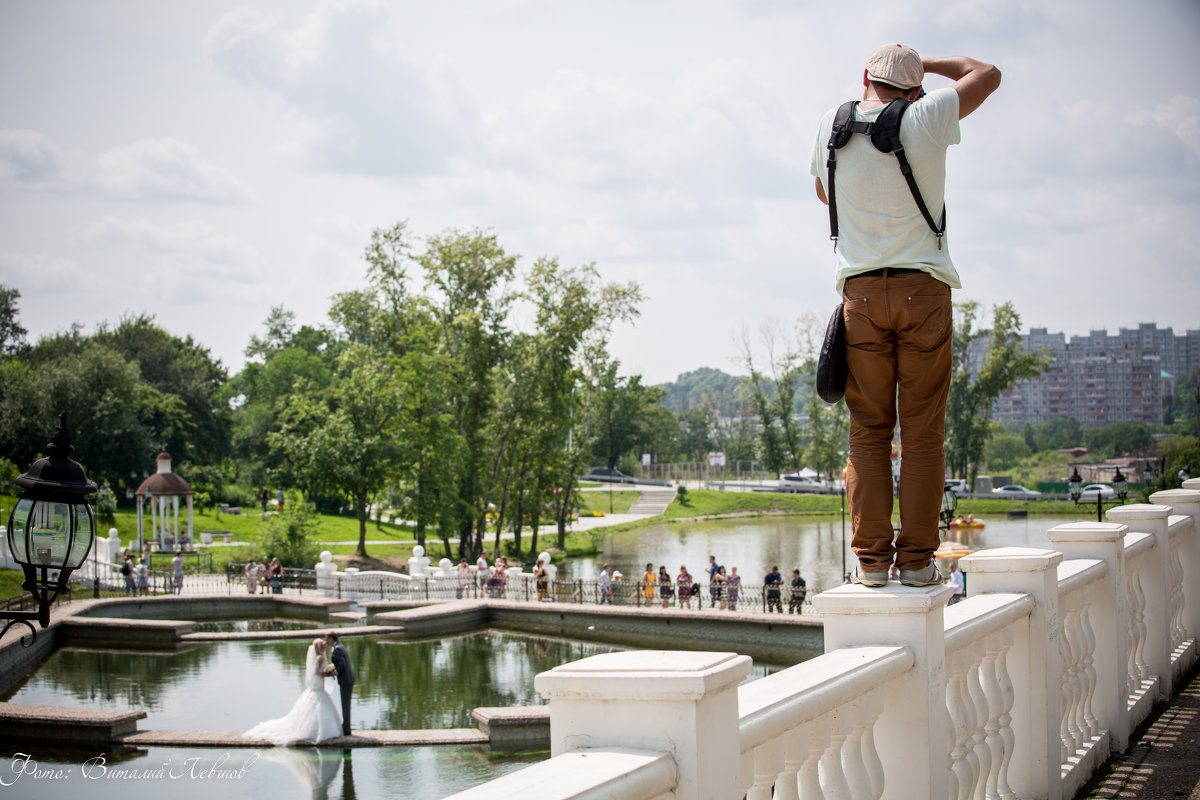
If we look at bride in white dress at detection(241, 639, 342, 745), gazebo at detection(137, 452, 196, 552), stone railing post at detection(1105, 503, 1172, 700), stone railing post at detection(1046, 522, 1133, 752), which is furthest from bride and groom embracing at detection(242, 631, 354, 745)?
gazebo at detection(137, 452, 196, 552)

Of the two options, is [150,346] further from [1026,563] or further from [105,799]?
[1026,563]

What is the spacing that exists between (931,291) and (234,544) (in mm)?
50351

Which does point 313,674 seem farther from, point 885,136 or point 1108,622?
point 885,136

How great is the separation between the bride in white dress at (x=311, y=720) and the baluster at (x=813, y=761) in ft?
43.5

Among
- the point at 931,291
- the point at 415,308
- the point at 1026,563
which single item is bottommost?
the point at 1026,563

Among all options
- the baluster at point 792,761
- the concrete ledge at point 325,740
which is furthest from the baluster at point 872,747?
the concrete ledge at point 325,740

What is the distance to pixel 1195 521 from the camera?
7934mm

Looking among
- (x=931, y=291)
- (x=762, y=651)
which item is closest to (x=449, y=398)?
(x=762, y=651)

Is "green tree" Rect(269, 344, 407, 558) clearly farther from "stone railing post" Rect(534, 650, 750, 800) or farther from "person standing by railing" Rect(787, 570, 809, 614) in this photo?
"stone railing post" Rect(534, 650, 750, 800)

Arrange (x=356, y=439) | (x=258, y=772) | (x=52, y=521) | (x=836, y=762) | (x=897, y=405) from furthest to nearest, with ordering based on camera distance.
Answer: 1. (x=356, y=439)
2. (x=258, y=772)
3. (x=52, y=521)
4. (x=897, y=405)
5. (x=836, y=762)

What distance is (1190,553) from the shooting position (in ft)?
26.1

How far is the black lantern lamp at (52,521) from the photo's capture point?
21.1 feet

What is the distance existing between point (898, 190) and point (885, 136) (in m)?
0.19

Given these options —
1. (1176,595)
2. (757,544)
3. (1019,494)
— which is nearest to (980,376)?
(1019,494)
